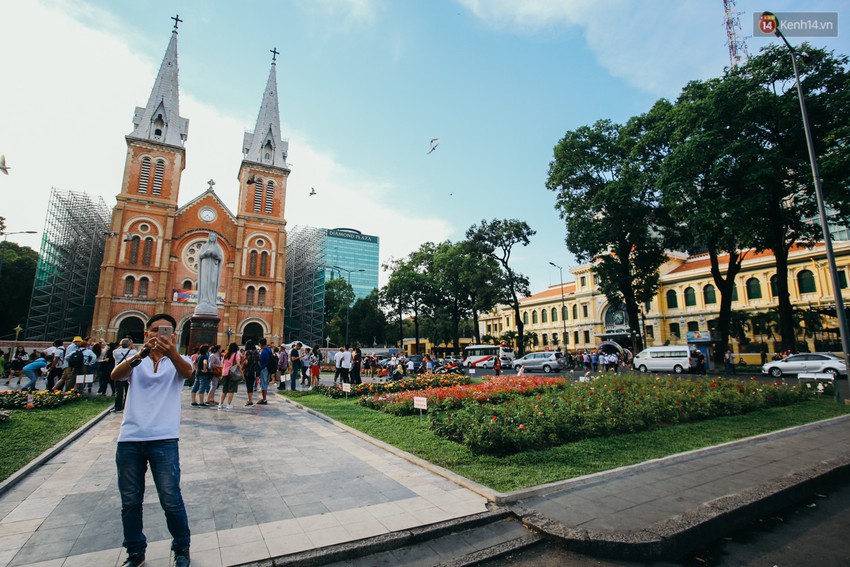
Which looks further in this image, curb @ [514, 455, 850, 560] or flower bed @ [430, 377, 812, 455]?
flower bed @ [430, 377, 812, 455]

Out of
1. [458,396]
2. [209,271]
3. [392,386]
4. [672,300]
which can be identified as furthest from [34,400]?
[672,300]

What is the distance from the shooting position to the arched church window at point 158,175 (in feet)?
136

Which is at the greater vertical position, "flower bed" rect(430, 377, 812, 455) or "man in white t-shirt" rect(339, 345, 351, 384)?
"man in white t-shirt" rect(339, 345, 351, 384)

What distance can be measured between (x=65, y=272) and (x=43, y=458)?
44.7 m

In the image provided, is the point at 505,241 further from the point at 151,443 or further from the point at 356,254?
the point at 356,254

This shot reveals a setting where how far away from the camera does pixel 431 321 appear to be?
58.0 metres

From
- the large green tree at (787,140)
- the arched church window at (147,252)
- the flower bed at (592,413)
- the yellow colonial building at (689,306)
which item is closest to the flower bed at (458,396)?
the flower bed at (592,413)

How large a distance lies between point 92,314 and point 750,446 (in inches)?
1914

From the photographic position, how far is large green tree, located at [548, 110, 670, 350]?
86.4 ft

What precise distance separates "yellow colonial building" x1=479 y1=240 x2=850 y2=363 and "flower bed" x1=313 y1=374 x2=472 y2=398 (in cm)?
1985

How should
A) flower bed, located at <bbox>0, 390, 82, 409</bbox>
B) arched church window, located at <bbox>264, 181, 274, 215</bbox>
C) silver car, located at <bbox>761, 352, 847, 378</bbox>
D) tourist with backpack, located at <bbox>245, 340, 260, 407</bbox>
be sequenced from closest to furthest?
1. flower bed, located at <bbox>0, 390, 82, 409</bbox>
2. tourist with backpack, located at <bbox>245, 340, 260, 407</bbox>
3. silver car, located at <bbox>761, 352, 847, 378</bbox>
4. arched church window, located at <bbox>264, 181, 274, 215</bbox>

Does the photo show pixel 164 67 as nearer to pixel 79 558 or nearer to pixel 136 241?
pixel 136 241

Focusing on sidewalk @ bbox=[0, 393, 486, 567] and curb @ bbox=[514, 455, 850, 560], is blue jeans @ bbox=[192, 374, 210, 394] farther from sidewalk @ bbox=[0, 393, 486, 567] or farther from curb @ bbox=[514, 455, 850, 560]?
curb @ bbox=[514, 455, 850, 560]

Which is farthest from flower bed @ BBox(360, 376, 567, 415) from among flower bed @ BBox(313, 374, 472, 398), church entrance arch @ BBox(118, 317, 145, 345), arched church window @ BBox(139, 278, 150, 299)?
arched church window @ BBox(139, 278, 150, 299)
